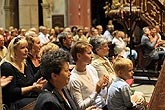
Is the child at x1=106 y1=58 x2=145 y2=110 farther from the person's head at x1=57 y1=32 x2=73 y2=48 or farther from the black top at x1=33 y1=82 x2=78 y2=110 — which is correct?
the person's head at x1=57 y1=32 x2=73 y2=48

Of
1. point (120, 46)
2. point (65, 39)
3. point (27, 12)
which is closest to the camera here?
point (65, 39)

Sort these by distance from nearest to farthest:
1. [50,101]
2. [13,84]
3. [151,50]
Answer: [50,101]
[13,84]
[151,50]

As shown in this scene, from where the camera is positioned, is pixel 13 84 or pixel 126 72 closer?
pixel 126 72

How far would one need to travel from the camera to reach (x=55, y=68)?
2900 mm

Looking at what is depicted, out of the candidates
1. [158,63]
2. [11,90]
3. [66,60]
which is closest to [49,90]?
[66,60]

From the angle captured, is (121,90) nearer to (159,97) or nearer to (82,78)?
(82,78)

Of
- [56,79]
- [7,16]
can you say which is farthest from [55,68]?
[7,16]

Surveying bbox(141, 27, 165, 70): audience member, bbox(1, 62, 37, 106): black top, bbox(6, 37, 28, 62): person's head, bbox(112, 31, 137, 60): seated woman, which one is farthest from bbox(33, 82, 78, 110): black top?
bbox(141, 27, 165, 70): audience member

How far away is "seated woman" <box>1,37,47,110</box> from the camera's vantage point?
4477 millimetres

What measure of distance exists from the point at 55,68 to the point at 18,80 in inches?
72.2

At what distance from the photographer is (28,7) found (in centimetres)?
1644

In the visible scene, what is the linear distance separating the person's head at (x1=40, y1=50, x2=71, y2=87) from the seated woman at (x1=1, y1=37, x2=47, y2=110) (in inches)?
53.3

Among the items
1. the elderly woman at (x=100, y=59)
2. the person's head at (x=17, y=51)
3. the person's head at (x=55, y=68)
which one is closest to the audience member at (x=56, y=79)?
the person's head at (x=55, y=68)

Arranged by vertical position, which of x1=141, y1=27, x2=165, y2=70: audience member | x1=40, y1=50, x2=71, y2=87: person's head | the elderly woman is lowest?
x1=141, y1=27, x2=165, y2=70: audience member
